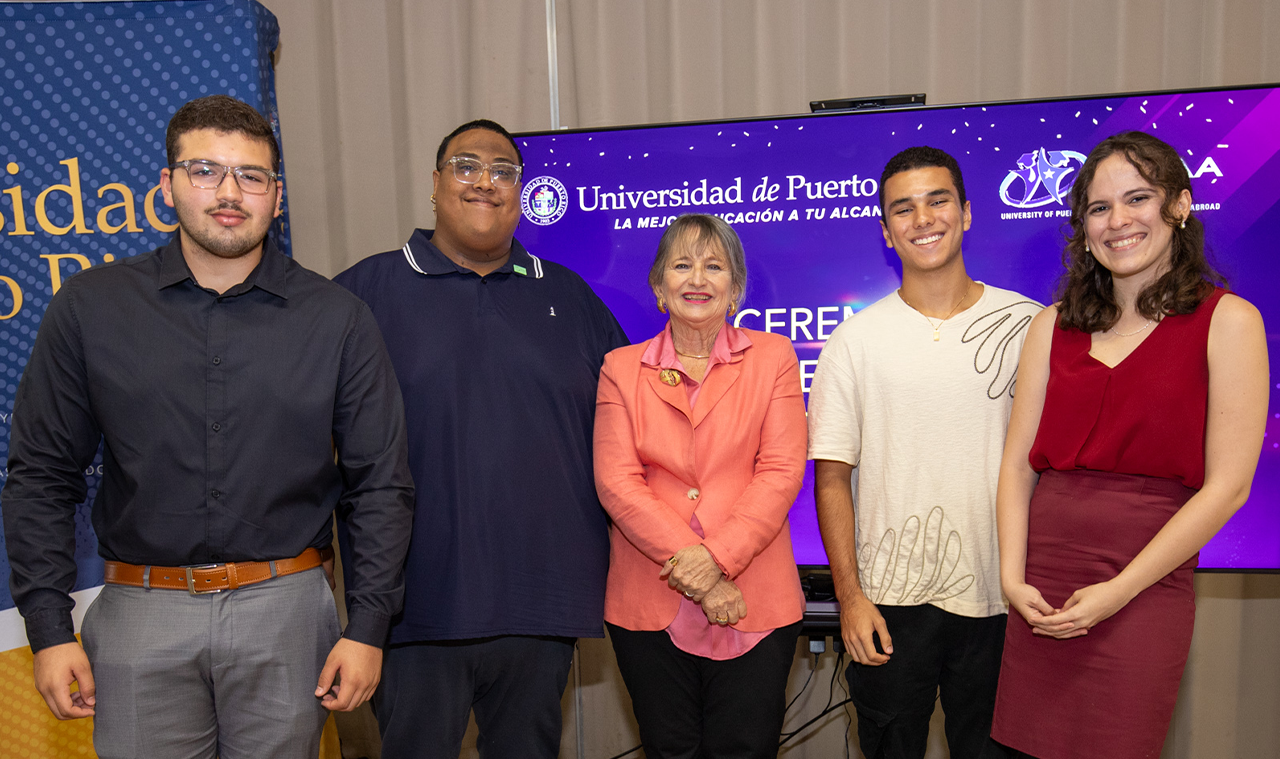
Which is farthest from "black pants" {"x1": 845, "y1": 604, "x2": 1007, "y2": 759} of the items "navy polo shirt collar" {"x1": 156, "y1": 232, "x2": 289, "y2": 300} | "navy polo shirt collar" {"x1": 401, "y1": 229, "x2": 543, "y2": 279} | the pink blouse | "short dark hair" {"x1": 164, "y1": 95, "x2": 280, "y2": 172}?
"short dark hair" {"x1": 164, "y1": 95, "x2": 280, "y2": 172}

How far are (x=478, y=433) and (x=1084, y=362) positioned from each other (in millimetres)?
1381

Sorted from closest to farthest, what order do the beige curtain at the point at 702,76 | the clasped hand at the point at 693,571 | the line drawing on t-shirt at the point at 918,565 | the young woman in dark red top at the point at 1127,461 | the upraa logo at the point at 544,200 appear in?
the young woman in dark red top at the point at 1127,461 → the clasped hand at the point at 693,571 → the line drawing on t-shirt at the point at 918,565 → the upraa logo at the point at 544,200 → the beige curtain at the point at 702,76

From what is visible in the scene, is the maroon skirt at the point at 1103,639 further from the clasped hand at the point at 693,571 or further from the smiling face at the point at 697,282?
the smiling face at the point at 697,282

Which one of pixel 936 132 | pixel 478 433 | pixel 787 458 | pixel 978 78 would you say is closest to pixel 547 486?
pixel 478 433

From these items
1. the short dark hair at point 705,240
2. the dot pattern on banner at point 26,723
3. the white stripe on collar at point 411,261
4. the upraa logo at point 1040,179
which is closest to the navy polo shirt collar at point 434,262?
the white stripe on collar at point 411,261

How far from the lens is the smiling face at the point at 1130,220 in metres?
→ 1.63

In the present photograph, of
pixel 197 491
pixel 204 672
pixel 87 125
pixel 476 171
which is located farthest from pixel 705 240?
pixel 87 125

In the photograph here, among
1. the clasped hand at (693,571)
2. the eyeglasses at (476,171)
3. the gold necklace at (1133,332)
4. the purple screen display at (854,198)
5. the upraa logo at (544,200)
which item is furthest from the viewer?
the upraa logo at (544,200)

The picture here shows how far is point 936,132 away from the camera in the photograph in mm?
2588

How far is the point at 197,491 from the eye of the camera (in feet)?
5.42

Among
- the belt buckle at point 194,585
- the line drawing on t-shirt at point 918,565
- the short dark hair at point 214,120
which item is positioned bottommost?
the line drawing on t-shirt at point 918,565

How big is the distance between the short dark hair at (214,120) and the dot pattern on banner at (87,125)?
1.01 metres

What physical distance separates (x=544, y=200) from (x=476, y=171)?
0.64 meters

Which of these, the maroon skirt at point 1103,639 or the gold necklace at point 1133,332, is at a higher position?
the gold necklace at point 1133,332
